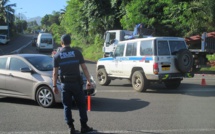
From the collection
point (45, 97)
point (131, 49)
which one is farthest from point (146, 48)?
point (45, 97)

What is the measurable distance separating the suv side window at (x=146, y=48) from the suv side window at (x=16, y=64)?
14.3ft

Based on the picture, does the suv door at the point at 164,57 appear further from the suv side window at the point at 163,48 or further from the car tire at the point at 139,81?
the car tire at the point at 139,81

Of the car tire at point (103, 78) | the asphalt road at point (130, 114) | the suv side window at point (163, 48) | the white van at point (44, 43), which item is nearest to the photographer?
the asphalt road at point (130, 114)

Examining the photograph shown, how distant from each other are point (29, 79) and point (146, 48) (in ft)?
14.8

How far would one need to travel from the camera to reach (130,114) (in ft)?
28.2

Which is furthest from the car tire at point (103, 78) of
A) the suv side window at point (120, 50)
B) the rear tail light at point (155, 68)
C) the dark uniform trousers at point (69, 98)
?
the dark uniform trousers at point (69, 98)

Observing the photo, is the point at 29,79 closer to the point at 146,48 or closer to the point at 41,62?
the point at 41,62

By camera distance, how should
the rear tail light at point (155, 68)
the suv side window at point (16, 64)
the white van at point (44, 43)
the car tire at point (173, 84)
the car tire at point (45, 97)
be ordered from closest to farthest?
1. the car tire at point (45, 97)
2. the suv side window at point (16, 64)
3. the rear tail light at point (155, 68)
4. the car tire at point (173, 84)
5. the white van at point (44, 43)

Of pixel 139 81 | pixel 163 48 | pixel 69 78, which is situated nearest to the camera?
pixel 69 78

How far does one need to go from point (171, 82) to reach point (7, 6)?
90.3 m

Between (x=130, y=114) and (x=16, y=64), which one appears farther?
(x=16, y=64)

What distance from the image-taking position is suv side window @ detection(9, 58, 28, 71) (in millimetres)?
10312

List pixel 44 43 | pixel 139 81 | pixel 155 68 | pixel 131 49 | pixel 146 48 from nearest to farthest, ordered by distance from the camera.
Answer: pixel 155 68 → pixel 146 48 → pixel 139 81 → pixel 131 49 → pixel 44 43

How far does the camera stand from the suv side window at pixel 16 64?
33.8ft
